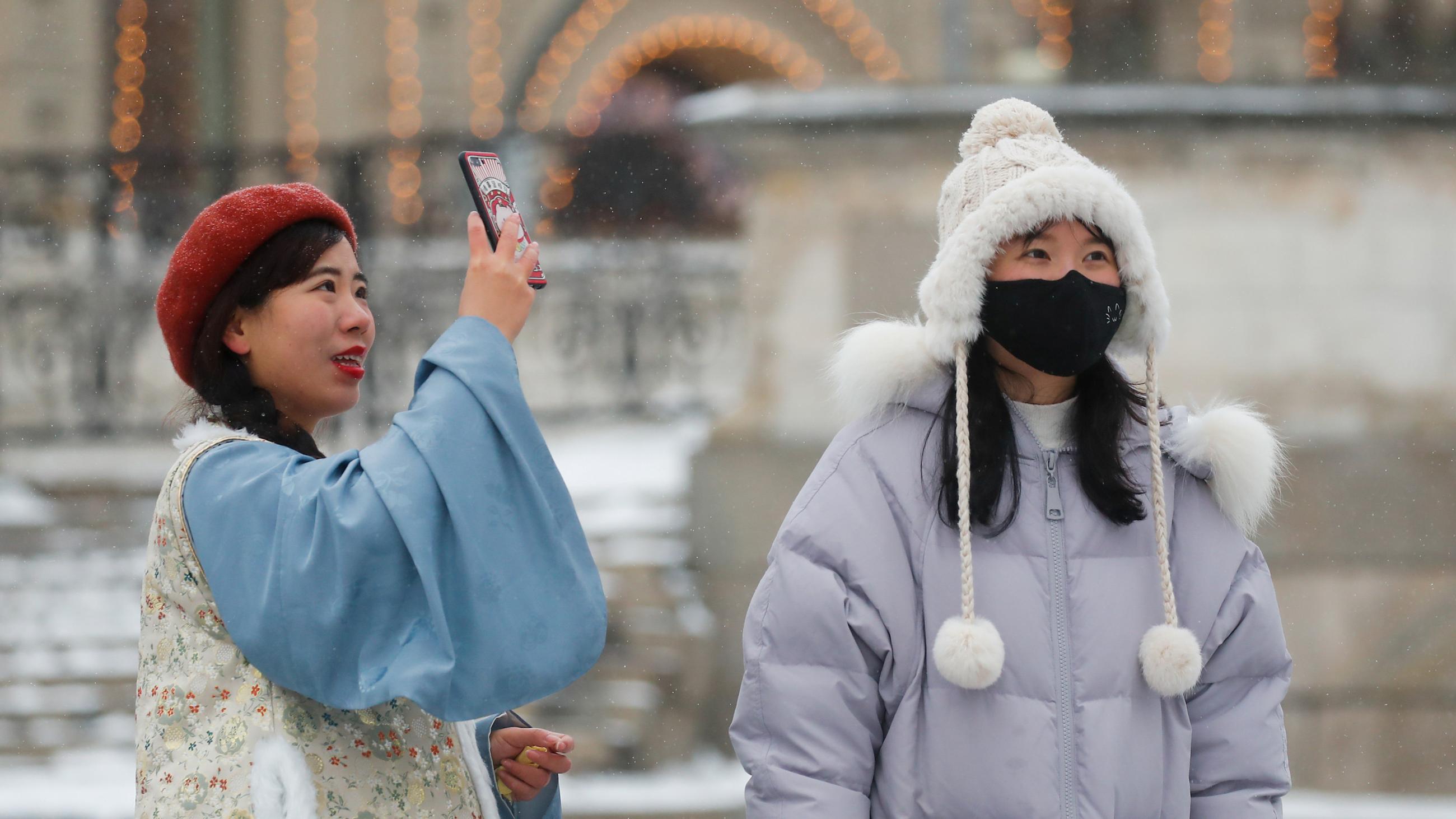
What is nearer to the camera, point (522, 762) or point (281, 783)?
point (281, 783)

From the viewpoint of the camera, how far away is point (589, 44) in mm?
12875

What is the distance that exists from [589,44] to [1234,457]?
11.7 meters

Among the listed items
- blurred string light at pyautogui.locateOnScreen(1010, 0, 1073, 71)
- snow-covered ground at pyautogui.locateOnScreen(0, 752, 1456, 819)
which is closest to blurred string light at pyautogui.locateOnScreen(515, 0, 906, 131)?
blurred string light at pyautogui.locateOnScreen(1010, 0, 1073, 71)

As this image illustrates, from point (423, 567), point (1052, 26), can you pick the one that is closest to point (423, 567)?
point (423, 567)

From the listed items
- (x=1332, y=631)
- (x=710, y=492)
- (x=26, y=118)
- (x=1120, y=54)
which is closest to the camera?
(x=1332, y=631)

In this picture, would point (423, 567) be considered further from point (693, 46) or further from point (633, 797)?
point (693, 46)

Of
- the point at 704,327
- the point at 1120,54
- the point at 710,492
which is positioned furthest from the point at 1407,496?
the point at 1120,54

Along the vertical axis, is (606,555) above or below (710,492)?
below

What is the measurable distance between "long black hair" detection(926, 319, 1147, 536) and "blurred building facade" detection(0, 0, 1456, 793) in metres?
2.80

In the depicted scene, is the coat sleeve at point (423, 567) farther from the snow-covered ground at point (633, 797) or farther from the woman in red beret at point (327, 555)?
the snow-covered ground at point (633, 797)

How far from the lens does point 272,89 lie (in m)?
13.2

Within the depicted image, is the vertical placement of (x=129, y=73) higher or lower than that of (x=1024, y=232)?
higher

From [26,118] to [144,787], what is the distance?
13361mm

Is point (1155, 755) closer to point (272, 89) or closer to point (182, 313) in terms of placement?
point (182, 313)
